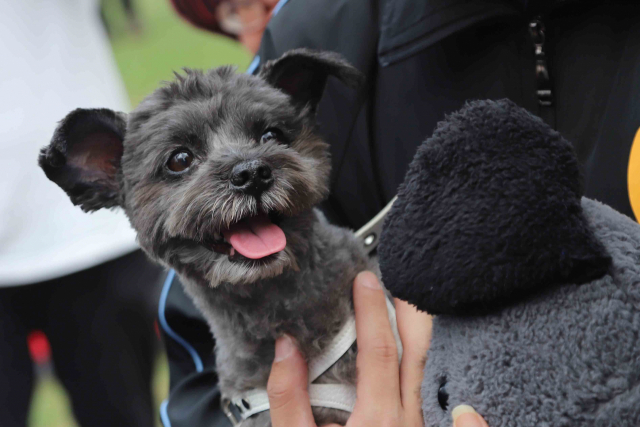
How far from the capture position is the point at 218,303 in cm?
123

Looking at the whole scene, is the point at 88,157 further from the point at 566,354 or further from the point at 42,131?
the point at 566,354

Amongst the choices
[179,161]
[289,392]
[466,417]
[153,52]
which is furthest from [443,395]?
[153,52]

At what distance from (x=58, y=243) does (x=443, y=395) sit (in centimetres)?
175

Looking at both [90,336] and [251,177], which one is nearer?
[251,177]

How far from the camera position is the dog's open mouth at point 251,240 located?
1.05m

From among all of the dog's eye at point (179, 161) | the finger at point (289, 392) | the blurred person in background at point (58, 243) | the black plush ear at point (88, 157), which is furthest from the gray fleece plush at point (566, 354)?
the blurred person in background at point (58, 243)

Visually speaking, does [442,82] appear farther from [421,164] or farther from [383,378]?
[383,378]

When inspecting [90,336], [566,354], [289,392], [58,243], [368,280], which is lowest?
[90,336]

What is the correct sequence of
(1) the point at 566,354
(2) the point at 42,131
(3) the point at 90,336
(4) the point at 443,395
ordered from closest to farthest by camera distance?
(1) the point at 566,354
(4) the point at 443,395
(2) the point at 42,131
(3) the point at 90,336

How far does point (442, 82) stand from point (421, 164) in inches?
21.2

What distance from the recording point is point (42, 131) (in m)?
1.88

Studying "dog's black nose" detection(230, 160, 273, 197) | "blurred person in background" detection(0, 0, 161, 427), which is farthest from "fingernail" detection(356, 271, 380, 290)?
"blurred person in background" detection(0, 0, 161, 427)

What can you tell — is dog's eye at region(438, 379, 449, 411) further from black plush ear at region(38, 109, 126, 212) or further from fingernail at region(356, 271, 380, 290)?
black plush ear at region(38, 109, 126, 212)

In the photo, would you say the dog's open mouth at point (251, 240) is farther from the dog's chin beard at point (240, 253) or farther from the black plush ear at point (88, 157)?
the black plush ear at point (88, 157)
